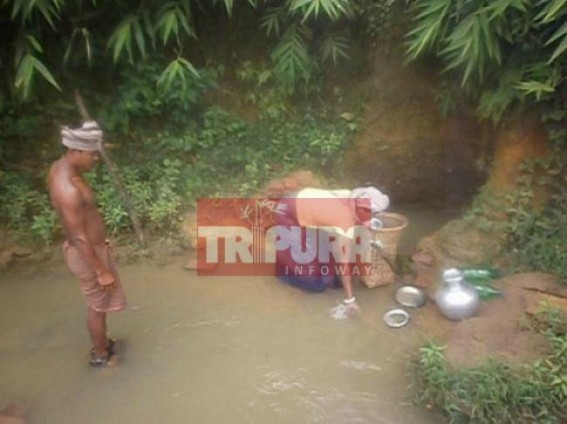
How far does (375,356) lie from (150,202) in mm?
2213

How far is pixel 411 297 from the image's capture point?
3938mm

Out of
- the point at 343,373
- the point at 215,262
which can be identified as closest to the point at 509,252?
the point at 343,373

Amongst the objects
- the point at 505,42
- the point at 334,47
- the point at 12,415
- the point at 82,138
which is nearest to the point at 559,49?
the point at 505,42

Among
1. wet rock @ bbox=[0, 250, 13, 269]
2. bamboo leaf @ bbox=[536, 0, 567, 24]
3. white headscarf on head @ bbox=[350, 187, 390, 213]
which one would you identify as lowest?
wet rock @ bbox=[0, 250, 13, 269]

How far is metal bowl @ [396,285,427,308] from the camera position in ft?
12.8

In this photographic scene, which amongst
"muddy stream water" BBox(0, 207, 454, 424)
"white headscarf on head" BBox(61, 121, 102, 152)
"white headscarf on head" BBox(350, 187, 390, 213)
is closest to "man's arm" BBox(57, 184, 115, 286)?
"white headscarf on head" BBox(61, 121, 102, 152)

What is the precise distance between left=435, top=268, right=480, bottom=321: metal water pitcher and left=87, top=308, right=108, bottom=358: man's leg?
196 centimetres

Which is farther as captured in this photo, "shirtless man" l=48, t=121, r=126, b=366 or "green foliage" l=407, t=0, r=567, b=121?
"green foliage" l=407, t=0, r=567, b=121

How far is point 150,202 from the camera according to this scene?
187 inches

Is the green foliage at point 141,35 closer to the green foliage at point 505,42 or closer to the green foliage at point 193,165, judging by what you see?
the green foliage at point 193,165

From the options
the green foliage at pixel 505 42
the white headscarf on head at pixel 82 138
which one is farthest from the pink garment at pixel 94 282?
the green foliage at pixel 505 42

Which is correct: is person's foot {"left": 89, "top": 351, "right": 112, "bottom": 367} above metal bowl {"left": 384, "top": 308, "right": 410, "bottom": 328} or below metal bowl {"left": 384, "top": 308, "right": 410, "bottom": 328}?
below

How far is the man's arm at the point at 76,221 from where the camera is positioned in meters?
2.89

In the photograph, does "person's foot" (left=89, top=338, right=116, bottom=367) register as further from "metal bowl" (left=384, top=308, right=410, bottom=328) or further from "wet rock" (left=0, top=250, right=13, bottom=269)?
"metal bowl" (left=384, top=308, right=410, bottom=328)
